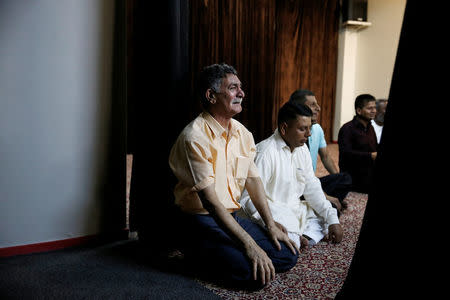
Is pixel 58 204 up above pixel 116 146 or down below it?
below

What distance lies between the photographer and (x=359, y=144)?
3273 millimetres

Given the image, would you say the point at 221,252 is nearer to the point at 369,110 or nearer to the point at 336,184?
the point at 336,184

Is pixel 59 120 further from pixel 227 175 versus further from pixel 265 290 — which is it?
pixel 265 290

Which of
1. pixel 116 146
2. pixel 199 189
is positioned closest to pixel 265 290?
pixel 199 189

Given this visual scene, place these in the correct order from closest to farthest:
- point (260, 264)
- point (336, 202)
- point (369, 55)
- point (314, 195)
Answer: point (260, 264)
point (314, 195)
point (336, 202)
point (369, 55)

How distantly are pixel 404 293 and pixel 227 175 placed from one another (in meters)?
0.89

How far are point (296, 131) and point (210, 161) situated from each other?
660 mm

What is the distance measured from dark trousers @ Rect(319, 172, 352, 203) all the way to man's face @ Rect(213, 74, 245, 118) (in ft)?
4.20

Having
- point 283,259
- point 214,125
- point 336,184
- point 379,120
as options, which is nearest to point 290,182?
point 283,259

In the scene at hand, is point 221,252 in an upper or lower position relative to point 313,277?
upper

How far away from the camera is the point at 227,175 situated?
5.42ft

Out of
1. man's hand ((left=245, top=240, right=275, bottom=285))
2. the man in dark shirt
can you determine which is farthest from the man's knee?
the man in dark shirt

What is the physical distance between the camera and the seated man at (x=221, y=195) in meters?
1.47

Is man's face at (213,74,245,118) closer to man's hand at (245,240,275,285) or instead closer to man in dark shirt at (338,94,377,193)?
man's hand at (245,240,275,285)
